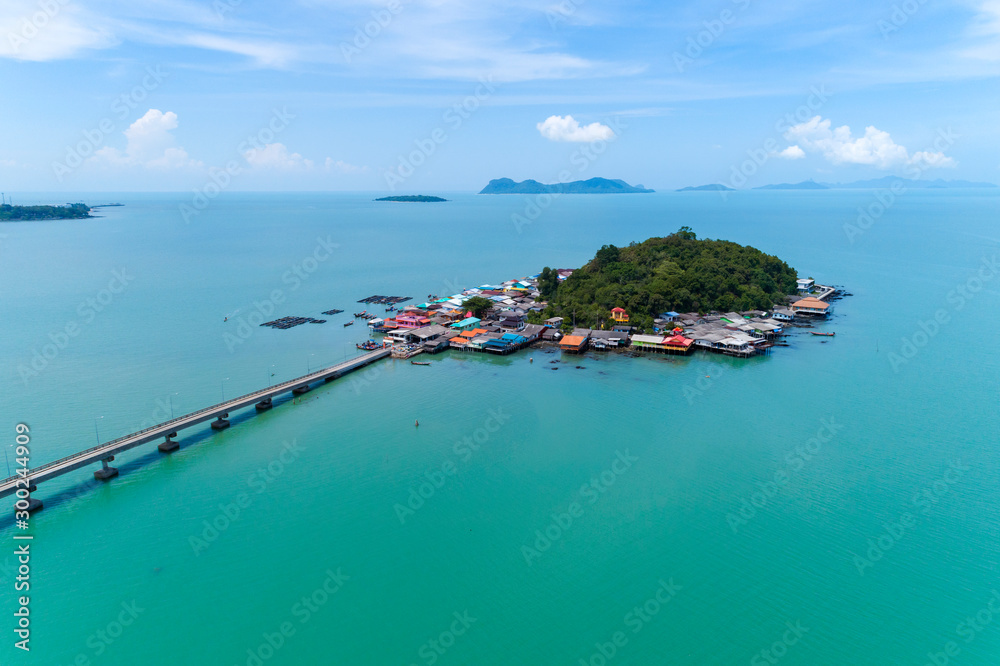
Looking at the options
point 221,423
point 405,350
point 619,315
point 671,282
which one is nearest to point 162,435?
point 221,423

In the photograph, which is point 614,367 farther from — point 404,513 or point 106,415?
point 106,415

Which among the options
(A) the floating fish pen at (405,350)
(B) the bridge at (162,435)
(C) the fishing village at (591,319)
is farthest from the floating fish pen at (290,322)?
(B) the bridge at (162,435)

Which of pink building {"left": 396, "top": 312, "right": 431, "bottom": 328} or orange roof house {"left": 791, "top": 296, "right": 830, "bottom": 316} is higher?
orange roof house {"left": 791, "top": 296, "right": 830, "bottom": 316}

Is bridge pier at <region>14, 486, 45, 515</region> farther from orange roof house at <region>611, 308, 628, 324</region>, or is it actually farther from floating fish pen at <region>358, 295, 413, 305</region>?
orange roof house at <region>611, 308, 628, 324</region>

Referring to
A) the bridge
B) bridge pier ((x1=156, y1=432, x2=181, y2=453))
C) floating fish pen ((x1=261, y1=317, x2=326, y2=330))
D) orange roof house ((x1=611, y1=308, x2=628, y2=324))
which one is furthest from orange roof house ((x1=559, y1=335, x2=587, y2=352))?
bridge pier ((x1=156, y1=432, x2=181, y2=453))

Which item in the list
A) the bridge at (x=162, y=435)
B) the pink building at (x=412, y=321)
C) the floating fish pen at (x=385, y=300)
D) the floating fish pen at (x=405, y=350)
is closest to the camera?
the bridge at (x=162, y=435)

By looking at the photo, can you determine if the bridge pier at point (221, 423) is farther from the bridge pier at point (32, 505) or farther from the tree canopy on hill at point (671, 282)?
the tree canopy on hill at point (671, 282)
